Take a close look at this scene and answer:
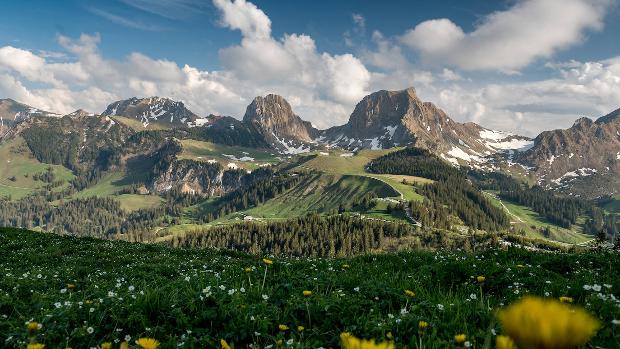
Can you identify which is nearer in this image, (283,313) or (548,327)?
(548,327)

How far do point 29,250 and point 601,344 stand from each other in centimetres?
3610

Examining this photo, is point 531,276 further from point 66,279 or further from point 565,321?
point 66,279

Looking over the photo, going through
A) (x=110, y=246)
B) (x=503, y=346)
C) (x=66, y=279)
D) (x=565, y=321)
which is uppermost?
(x=565, y=321)

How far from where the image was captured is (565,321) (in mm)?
1636

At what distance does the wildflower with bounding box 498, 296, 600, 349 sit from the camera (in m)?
1.59

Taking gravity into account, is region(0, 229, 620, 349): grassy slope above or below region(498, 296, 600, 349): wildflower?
below

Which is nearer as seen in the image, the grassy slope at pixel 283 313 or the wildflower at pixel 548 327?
the wildflower at pixel 548 327

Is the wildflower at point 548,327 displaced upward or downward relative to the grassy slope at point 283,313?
upward

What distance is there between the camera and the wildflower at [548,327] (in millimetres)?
1594

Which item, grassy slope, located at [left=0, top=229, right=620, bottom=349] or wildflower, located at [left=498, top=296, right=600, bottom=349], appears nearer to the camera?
A: wildflower, located at [left=498, top=296, right=600, bottom=349]

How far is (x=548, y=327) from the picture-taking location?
63.2 inches

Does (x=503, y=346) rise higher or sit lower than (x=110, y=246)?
higher

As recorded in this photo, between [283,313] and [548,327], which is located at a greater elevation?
[548,327]

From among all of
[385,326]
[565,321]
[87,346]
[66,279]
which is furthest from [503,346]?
[66,279]
